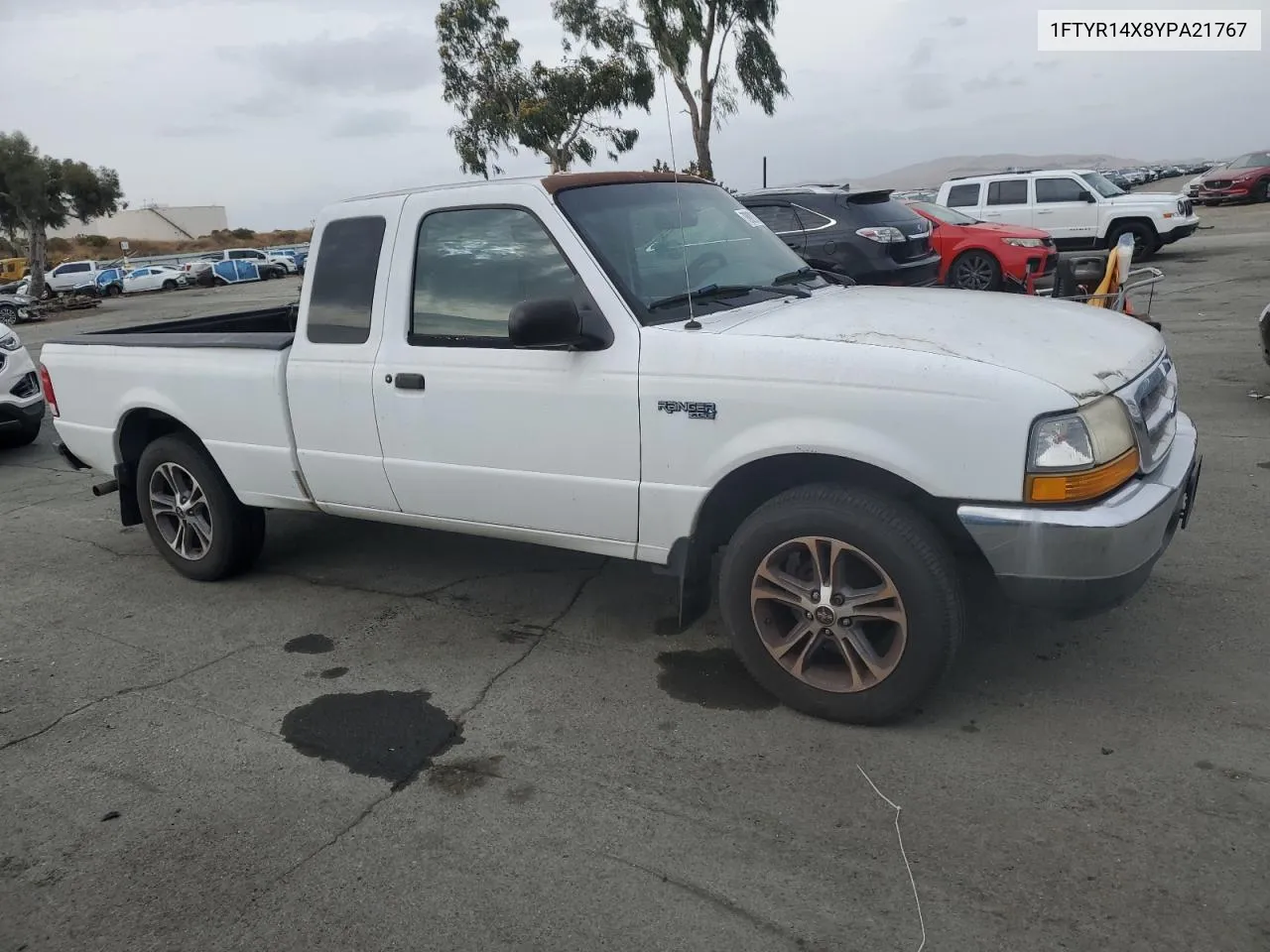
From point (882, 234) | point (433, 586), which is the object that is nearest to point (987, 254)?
point (882, 234)

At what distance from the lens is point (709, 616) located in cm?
446

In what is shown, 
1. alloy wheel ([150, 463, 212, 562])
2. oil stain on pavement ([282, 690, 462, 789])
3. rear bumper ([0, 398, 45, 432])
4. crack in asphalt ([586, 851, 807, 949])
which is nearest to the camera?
crack in asphalt ([586, 851, 807, 949])

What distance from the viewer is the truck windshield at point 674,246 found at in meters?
3.78

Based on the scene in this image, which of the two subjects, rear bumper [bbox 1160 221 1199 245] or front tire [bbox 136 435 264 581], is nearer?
front tire [bbox 136 435 264 581]

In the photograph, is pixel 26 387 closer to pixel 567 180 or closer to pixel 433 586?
pixel 433 586

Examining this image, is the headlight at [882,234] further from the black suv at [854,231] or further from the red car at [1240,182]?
the red car at [1240,182]

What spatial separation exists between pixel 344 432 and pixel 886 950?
3.03 meters

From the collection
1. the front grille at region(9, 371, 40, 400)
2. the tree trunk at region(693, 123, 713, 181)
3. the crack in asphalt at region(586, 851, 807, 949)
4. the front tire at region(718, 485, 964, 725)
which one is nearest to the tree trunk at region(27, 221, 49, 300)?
the tree trunk at region(693, 123, 713, 181)

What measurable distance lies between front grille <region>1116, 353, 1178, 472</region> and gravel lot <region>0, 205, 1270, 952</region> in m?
0.83

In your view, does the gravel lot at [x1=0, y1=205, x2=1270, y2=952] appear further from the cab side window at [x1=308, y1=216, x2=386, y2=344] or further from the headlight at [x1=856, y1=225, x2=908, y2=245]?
the headlight at [x1=856, y1=225, x2=908, y2=245]

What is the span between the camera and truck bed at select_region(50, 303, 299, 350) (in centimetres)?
469

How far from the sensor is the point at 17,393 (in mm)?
9094

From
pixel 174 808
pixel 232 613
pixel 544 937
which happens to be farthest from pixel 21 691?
pixel 544 937

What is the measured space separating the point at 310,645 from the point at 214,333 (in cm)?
173
